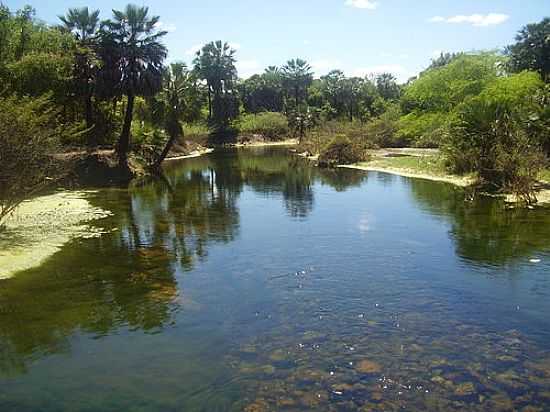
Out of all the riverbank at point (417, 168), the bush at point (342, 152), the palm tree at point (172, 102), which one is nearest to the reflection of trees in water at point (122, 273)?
the riverbank at point (417, 168)

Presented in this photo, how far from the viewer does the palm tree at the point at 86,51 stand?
48.0 metres

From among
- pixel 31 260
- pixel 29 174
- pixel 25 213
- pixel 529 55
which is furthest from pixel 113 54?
pixel 529 55

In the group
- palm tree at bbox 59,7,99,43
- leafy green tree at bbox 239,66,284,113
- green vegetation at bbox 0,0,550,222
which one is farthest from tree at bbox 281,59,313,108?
palm tree at bbox 59,7,99,43

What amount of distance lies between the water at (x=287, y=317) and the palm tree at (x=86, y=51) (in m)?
24.9

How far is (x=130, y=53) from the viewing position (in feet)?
159

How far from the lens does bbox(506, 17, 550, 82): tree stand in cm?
5519

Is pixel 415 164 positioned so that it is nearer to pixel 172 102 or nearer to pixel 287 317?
pixel 172 102

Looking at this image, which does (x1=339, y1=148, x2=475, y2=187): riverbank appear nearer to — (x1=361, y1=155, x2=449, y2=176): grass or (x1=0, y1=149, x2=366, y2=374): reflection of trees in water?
(x1=361, y1=155, x2=449, y2=176): grass

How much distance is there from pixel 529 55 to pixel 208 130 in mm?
57388

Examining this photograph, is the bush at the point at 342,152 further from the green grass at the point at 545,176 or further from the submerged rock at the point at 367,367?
the submerged rock at the point at 367,367

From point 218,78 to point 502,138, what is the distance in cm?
7113

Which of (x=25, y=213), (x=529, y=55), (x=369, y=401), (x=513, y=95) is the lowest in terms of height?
(x=369, y=401)

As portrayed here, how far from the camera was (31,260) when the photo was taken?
786 inches

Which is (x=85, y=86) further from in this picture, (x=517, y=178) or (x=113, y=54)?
(x=517, y=178)
